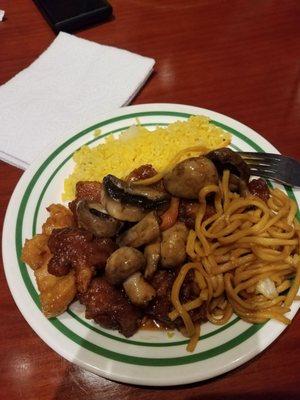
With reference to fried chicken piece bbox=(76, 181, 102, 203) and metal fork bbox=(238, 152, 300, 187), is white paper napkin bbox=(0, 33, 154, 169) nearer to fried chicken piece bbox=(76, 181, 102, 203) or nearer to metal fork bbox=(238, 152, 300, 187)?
fried chicken piece bbox=(76, 181, 102, 203)

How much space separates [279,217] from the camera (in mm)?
2086

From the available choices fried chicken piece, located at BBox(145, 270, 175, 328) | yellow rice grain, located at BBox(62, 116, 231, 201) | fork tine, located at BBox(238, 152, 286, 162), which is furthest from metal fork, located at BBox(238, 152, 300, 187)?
fried chicken piece, located at BBox(145, 270, 175, 328)

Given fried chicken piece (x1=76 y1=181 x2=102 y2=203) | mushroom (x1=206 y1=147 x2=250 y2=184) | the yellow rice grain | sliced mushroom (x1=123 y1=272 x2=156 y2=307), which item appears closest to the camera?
sliced mushroom (x1=123 y1=272 x2=156 y2=307)

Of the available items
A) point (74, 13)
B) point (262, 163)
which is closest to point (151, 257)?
point (262, 163)

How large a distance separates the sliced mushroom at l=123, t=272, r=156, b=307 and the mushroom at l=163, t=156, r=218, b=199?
471 mm

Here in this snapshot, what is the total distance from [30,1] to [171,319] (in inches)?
128

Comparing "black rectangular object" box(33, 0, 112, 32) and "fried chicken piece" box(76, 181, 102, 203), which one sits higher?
"black rectangular object" box(33, 0, 112, 32)

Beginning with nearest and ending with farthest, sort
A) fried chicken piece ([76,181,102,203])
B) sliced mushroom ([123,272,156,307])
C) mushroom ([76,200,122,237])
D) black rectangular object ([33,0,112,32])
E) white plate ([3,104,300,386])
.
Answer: white plate ([3,104,300,386]) → sliced mushroom ([123,272,156,307]) → mushroom ([76,200,122,237]) → fried chicken piece ([76,181,102,203]) → black rectangular object ([33,0,112,32])

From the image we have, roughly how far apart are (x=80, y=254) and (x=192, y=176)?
64 cm

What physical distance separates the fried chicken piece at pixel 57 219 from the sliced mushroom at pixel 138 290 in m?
0.52

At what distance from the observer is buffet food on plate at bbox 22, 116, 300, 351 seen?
6.02ft

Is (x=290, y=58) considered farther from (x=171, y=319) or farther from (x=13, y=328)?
(x=13, y=328)

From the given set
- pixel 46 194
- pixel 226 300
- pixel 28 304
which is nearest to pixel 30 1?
pixel 46 194

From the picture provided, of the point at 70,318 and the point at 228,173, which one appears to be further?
the point at 228,173
